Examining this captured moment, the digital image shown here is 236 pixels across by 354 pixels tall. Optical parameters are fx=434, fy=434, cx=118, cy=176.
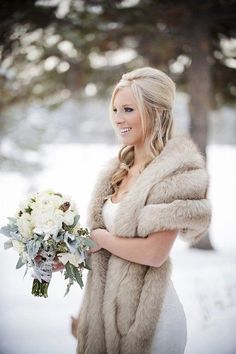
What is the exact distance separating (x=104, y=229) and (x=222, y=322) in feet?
8.39

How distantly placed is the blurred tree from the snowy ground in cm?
40

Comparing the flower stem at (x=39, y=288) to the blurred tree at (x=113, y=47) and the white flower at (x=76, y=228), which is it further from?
the blurred tree at (x=113, y=47)

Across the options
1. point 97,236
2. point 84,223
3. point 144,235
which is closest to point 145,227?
point 144,235

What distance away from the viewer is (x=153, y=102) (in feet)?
4.53

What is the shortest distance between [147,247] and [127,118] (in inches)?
16.6

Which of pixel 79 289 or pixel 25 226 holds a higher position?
pixel 25 226

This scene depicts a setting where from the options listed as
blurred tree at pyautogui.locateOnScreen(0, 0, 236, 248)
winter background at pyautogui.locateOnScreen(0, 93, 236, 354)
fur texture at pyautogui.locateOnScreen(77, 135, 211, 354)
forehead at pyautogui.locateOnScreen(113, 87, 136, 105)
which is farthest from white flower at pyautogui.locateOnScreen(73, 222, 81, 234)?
blurred tree at pyautogui.locateOnScreen(0, 0, 236, 248)

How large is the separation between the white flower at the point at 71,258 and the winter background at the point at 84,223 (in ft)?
6.45

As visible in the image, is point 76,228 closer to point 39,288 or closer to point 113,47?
point 39,288

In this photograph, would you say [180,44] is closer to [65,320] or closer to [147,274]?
[65,320]

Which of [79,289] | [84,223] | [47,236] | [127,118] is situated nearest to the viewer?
[47,236]

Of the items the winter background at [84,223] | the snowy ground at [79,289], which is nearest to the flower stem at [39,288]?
the snowy ground at [79,289]

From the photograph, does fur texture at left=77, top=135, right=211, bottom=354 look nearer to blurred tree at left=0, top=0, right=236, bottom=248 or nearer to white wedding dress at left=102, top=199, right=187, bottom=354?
white wedding dress at left=102, top=199, right=187, bottom=354

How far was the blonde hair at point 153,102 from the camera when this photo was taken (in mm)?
1372
